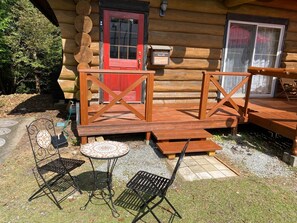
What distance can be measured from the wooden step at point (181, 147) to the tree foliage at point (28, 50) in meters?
7.07

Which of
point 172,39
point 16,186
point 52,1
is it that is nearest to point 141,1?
point 172,39

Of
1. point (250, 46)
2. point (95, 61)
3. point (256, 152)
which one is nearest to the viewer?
point (256, 152)

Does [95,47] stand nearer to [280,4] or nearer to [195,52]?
[195,52]

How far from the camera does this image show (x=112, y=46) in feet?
16.9

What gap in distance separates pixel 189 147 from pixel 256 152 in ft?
4.14

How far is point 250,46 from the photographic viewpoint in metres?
6.20

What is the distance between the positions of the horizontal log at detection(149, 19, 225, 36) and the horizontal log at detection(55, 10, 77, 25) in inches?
63.0

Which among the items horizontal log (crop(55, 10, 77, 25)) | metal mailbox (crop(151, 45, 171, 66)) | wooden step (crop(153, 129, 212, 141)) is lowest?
wooden step (crop(153, 129, 212, 141))

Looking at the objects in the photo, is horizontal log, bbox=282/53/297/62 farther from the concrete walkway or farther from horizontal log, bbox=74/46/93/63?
the concrete walkway

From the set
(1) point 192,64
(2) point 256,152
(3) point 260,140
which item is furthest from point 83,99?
(3) point 260,140

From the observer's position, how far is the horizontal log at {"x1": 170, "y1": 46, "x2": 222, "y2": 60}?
5594mm

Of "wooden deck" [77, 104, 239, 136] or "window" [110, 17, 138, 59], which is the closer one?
"wooden deck" [77, 104, 239, 136]

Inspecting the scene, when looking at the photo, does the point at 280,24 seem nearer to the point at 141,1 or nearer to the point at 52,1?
the point at 141,1

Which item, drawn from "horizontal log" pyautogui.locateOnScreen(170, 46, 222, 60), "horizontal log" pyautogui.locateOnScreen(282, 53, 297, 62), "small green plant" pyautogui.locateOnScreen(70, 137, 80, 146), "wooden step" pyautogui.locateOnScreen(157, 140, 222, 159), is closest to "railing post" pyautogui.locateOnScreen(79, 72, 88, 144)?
"small green plant" pyautogui.locateOnScreen(70, 137, 80, 146)
